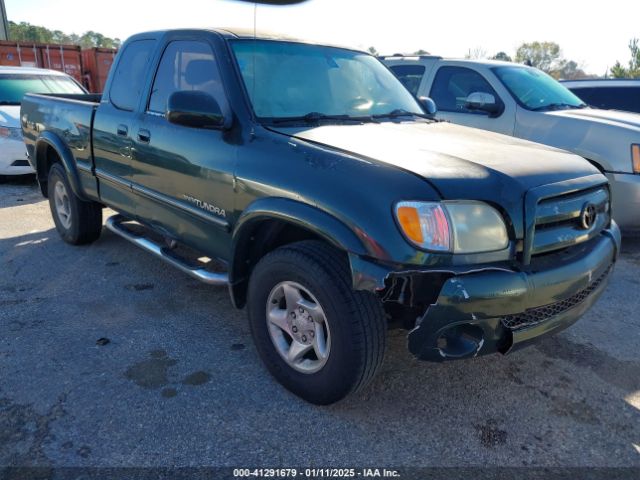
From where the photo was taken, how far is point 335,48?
12.7 feet

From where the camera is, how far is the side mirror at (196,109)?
294 centimetres

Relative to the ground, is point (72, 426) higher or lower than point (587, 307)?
lower

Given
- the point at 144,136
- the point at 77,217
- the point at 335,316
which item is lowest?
the point at 77,217

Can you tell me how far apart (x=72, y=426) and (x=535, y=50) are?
6415 centimetres

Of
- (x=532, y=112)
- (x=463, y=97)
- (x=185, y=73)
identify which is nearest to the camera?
(x=185, y=73)

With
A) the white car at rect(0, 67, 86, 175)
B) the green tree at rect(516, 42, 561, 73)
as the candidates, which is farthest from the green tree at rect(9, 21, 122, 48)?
the white car at rect(0, 67, 86, 175)

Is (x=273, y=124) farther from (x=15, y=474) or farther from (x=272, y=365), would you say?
(x=15, y=474)

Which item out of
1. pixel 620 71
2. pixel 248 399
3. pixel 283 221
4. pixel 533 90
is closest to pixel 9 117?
pixel 283 221

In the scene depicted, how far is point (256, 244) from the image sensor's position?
307 centimetres

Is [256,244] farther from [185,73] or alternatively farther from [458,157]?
[185,73]

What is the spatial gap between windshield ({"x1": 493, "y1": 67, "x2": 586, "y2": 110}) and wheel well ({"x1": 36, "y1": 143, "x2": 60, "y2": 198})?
15.8ft

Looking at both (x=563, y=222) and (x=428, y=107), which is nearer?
(x=563, y=222)

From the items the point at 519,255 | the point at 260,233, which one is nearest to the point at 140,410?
the point at 260,233

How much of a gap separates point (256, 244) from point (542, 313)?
1.54m
